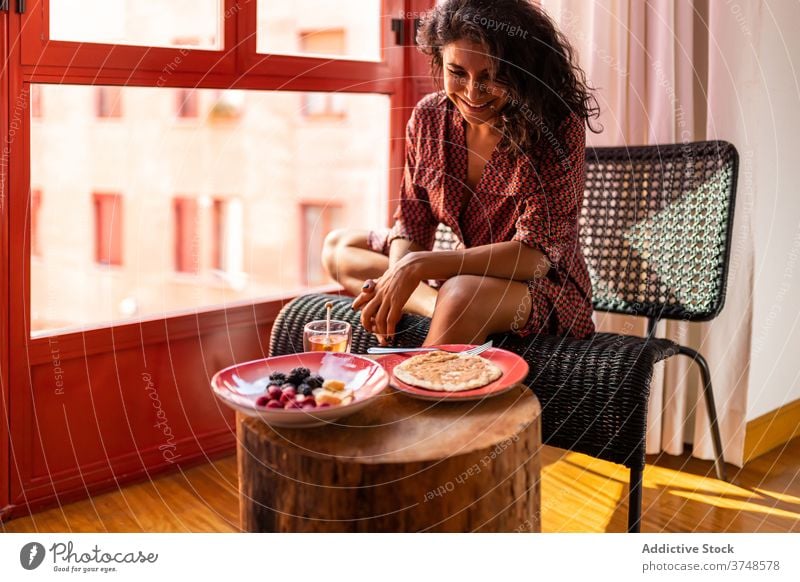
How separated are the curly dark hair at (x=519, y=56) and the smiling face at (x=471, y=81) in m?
0.01

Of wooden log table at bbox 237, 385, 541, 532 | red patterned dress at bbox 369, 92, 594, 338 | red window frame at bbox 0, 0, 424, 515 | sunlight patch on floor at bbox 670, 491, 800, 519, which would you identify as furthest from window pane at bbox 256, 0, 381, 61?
sunlight patch on floor at bbox 670, 491, 800, 519

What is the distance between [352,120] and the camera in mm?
2740

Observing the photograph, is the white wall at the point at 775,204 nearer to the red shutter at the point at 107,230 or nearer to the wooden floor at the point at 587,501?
the wooden floor at the point at 587,501

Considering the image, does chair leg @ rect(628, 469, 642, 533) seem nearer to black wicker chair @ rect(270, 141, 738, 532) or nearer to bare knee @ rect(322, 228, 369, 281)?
black wicker chair @ rect(270, 141, 738, 532)

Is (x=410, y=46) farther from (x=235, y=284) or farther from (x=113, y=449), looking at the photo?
(x=235, y=284)

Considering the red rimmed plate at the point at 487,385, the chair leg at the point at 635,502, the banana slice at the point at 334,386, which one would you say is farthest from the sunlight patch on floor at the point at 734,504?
the banana slice at the point at 334,386

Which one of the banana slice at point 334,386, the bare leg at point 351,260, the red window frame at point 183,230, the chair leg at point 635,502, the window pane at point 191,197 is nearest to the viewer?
the banana slice at point 334,386

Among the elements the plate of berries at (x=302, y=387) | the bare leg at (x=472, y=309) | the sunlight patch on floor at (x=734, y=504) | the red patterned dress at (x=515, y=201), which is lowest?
the sunlight patch on floor at (x=734, y=504)

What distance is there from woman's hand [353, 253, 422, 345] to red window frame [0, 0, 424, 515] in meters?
0.58

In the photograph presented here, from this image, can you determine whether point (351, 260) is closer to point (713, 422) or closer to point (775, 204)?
point (713, 422)

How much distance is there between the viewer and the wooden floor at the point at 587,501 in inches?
67.9

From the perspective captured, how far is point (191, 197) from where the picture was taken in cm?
692
